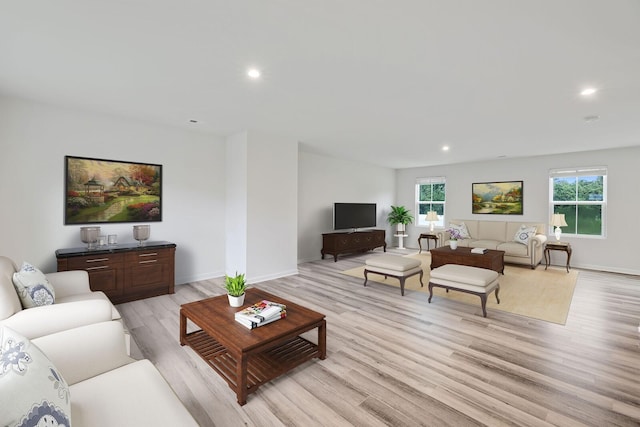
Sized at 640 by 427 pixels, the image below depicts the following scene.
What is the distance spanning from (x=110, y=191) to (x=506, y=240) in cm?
773

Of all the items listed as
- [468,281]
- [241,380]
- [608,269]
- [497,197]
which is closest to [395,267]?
[468,281]

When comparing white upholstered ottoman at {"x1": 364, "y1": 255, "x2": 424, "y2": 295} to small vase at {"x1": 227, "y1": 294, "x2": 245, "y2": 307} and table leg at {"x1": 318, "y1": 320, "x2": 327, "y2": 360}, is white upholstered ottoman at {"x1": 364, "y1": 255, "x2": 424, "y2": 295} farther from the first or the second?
small vase at {"x1": 227, "y1": 294, "x2": 245, "y2": 307}

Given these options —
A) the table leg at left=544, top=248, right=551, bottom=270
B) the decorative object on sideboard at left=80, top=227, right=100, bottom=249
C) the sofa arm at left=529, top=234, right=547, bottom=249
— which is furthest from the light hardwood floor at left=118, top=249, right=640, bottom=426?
the table leg at left=544, top=248, right=551, bottom=270

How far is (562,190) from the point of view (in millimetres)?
6488

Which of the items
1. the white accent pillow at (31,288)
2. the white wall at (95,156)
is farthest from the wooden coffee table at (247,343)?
the white wall at (95,156)

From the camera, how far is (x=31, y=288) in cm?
218

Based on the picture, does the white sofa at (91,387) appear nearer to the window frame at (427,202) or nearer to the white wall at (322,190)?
the white wall at (322,190)

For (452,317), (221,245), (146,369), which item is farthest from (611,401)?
(221,245)

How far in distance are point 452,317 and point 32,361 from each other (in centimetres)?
359

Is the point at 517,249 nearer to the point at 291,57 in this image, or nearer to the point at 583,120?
the point at 583,120

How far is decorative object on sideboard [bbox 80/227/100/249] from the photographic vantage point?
11.9ft

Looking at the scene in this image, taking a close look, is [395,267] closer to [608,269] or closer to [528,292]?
[528,292]

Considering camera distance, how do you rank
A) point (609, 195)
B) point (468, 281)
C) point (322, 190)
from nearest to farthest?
point (468, 281)
point (609, 195)
point (322, 190)

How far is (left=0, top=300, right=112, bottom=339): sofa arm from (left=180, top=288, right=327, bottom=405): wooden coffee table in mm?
656
